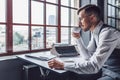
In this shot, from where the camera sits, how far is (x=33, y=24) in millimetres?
2732

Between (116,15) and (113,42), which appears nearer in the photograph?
(113,42)

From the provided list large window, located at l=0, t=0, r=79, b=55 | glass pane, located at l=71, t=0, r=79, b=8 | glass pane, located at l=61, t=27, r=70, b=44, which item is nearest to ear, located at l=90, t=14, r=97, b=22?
large window, located at l=0, t=0, r=79, b=55

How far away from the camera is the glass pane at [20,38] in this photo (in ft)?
8.13

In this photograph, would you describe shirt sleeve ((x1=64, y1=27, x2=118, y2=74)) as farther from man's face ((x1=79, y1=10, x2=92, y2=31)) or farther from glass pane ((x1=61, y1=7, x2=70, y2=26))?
glass pane ((x1=61, y1=7, x2=70, y2=26))

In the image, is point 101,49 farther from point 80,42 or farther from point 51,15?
point 51,15

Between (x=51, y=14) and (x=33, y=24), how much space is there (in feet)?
1.62

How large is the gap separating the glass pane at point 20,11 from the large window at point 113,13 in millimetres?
2543

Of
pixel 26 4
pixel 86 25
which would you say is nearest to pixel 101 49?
pixel 86 25

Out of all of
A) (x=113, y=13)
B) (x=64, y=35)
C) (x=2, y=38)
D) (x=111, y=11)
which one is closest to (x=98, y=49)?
(x=2, y=38)

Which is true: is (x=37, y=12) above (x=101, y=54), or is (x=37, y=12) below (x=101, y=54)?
above

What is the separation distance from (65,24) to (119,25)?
2.41 metres

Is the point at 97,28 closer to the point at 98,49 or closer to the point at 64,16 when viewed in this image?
the point at 98,49

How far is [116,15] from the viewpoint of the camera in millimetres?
4953

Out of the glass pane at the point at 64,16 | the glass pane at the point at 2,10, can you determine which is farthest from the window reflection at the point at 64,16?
the glass pane at the point at 2,10
